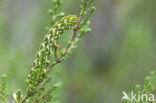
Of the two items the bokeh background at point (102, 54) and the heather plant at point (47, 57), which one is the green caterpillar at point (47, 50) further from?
the bokeh background at point (102, 54)

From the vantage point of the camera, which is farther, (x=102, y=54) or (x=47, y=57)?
(x=102, y=54)

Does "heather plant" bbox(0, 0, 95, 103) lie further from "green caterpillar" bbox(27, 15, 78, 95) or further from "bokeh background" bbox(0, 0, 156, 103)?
"bokeh background" bbox(0, 0, 156, 103)

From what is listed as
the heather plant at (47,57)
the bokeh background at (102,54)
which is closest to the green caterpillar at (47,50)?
the heather plant at (47,57)

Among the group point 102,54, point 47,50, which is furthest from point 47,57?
point 102,54

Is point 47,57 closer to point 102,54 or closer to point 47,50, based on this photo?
point 47,50

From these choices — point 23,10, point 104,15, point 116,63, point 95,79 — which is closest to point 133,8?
point 104,15
